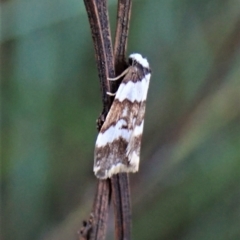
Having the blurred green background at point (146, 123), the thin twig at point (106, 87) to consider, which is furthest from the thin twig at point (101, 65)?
the blurred green background at point (146, 123)

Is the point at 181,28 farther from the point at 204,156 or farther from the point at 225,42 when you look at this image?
the point at 204,156

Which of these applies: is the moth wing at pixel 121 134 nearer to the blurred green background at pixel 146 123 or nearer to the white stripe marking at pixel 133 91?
the white stripe marking at pixel 133 91

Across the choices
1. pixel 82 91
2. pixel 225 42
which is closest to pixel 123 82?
pixel 82 91

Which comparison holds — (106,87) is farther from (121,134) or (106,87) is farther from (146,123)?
(146,123)

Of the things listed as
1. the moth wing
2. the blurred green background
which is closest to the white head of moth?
the moth wing

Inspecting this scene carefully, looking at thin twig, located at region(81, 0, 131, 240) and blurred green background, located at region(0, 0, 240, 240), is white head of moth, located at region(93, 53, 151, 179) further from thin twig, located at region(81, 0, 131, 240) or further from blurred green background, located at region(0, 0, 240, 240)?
blurred green background, located at region(0, 0, 240, 240)

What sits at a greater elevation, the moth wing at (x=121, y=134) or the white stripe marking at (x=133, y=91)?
the white stripe marking at (x=133, y=91)
